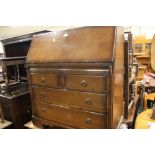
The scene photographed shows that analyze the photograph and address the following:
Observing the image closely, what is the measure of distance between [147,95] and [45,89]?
1.22m

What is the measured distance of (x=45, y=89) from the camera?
1.23 metres

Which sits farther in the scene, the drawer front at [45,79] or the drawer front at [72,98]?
the drawer front at [45,79]

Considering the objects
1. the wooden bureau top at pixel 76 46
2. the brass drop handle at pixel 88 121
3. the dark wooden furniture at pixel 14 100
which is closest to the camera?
the wooden bureau top at pixel 76 46

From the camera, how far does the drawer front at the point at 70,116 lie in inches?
40.6

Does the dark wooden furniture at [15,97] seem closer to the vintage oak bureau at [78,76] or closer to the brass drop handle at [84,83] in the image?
the vintage oak bureau at [78,76]

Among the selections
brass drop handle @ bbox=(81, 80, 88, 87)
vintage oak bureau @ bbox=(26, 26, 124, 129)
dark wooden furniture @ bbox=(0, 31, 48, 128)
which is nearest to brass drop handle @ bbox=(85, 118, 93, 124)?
vintage oak bureau @ bbox=(26, 26, 124, 129)

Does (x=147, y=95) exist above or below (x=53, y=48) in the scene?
below

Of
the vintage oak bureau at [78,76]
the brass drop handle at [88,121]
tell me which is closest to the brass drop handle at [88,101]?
the vintage oak bureau at [78,76]

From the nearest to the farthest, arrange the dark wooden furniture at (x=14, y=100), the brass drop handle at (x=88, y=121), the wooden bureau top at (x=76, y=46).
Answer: the wooden bureau top at (x=76, y=46), the brass drop handle at (x=88, y=121), the dark wooden furniture at (x=14, y=100)
